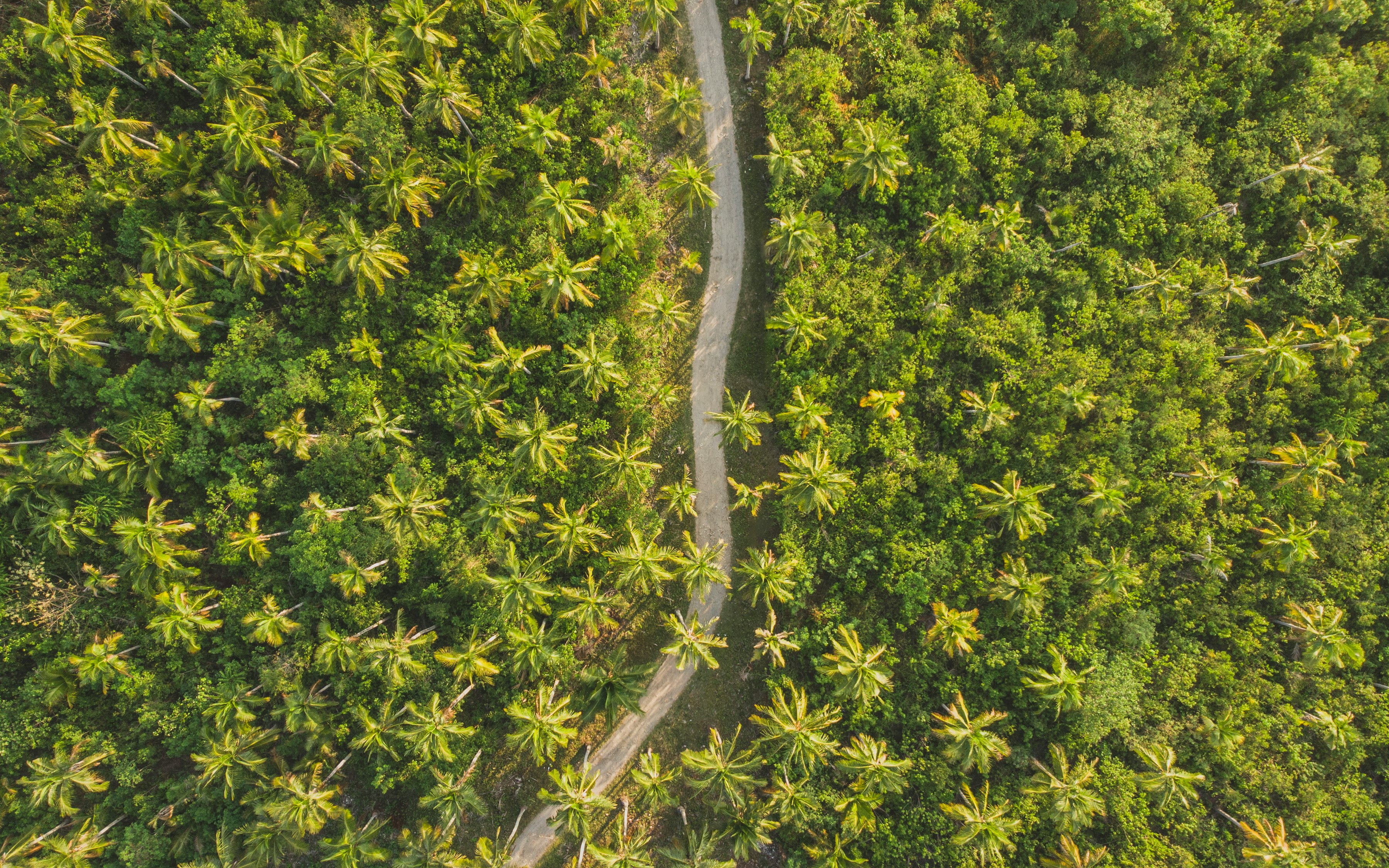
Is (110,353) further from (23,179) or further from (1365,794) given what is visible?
(1365,794)

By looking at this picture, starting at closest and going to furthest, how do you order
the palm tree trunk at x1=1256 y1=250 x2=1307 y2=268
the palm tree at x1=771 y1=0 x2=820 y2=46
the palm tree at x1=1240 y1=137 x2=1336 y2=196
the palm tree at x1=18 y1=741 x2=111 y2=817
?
1. the palm tree at x1=18 y1=741 x2=111 y2=817
2. the palm tree at x1=771 y1=0 x2=820 y2=46
3. the palm tree at x1=1240 y1=137 x2=1336 y2=196
4. the palm tree trunk at x1=1256 y1=250 x2=1307 y2=268

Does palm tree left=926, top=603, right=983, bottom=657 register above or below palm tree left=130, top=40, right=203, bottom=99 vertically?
below

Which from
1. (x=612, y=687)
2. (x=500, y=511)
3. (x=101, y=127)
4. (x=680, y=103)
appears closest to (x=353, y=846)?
(x=612, y=687)

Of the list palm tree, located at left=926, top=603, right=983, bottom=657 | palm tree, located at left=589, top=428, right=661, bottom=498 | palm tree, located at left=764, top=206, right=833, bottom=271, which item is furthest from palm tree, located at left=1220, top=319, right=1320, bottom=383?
palm tree, located at left=589, top=428, right=661, bottom=498

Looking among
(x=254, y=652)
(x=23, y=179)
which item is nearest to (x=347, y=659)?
(x=254, y=652)

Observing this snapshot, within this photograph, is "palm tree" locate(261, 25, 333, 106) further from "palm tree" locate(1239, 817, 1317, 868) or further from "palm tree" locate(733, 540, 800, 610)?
"palm tree" locate(1239, 817, 1317, 868)

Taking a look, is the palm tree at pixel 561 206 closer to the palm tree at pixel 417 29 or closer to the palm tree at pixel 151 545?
the palm tree at pixel 417 29

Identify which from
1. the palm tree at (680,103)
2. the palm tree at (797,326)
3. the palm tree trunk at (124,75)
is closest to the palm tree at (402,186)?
the palm tree trunk at (124,75)

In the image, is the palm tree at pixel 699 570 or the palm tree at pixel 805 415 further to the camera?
the palm tree at pixel 805 415
